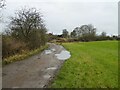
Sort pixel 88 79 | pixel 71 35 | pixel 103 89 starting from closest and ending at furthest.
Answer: pixel 103 89 → pixel 88 79 → pixel 71 35

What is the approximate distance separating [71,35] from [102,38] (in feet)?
100

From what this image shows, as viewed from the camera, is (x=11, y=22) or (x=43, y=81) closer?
(x=43, y=81)

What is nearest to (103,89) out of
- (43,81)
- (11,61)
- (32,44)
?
(43,81)

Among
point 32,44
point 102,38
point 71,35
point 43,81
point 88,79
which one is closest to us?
point 43,81

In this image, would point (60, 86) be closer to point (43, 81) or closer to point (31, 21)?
point (43, 81)

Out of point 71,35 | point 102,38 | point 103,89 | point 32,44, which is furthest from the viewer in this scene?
point 71,35

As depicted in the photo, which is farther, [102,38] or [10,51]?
[102,38]

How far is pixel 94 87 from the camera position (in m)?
11.1

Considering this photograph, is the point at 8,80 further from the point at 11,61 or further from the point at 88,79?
the point at 11,61

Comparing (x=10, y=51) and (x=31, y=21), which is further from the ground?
(x=31, y=21)

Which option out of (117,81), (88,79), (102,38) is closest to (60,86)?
(88,79)

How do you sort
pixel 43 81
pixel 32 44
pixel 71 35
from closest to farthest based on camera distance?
pixel 43 81, pixel 32 44, pixel 71 35

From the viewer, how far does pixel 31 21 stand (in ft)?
131

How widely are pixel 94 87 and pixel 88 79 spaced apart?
1740 mm
